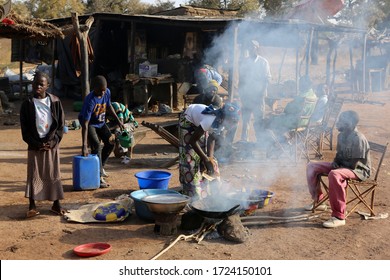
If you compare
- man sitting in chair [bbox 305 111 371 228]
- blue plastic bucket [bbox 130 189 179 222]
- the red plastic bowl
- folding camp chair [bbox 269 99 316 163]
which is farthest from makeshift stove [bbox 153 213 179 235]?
folding camp chair [bbox 269 99 316 163]

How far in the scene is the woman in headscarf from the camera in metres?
4.86

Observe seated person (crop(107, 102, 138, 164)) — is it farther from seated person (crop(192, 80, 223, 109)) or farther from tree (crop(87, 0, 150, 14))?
tree (crop(87, 0, 150, 14))

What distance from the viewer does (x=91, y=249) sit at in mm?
4312

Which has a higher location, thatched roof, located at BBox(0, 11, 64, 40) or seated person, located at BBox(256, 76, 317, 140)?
thatched roof, located at BBox(0, 11, 64, 40)

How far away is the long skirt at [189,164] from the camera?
5.33 metres

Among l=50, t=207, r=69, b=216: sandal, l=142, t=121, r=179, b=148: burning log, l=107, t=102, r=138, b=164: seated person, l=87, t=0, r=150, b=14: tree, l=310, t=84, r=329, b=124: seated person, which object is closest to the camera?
l=50, t=207, r=69, b=216: sandal

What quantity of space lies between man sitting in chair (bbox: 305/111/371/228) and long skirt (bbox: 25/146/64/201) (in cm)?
311

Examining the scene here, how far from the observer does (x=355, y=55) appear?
32094 millimetres

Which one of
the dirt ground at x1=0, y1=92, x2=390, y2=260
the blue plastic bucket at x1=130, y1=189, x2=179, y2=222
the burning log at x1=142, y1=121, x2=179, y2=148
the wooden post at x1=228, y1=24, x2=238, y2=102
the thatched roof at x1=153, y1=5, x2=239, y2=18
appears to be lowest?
the dirt ground at x1=0, y1=92, x2=390, y2=260

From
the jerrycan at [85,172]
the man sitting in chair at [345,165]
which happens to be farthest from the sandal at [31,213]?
the man sitting in chair at [345,165]

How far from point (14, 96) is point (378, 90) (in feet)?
54.4

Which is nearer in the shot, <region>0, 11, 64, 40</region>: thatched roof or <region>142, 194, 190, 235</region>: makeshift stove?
<region>142, 194, 190, 235</region>: makeshift stove

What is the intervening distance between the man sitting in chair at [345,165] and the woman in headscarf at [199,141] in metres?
1.30

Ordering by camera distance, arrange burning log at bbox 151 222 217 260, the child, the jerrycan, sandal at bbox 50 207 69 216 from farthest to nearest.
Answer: the jerrycan < the child < sandal at bbox 50 207 69 216 < burning log at bbox 151 222 217 260
